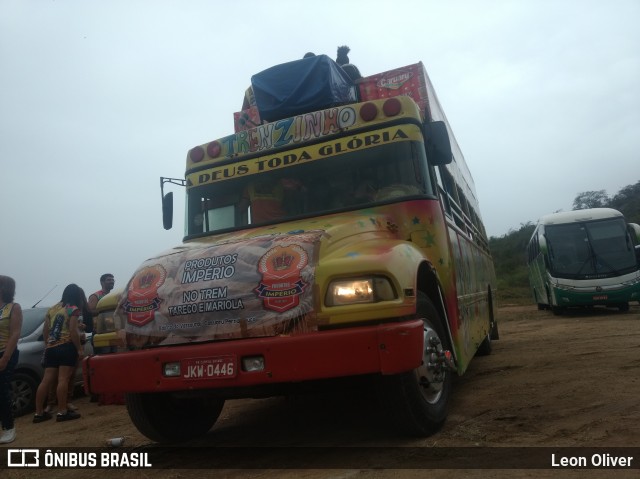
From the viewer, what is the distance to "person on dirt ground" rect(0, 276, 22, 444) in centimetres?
550

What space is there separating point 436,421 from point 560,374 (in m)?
2.99

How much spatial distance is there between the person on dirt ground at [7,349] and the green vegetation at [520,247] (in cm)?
2964

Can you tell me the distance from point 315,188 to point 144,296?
5.95ft

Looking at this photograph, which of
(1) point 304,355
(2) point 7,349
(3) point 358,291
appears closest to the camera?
(1) point 304,355

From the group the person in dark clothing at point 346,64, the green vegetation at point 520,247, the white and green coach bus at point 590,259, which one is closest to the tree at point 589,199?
the green vegetation at point 520,247

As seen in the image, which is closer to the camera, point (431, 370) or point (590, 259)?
point (431, 370)

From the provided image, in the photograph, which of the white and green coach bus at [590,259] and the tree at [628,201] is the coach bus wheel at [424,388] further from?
the tree at [628,201]

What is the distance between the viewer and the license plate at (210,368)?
3.64m

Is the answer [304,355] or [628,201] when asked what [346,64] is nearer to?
[304,355]

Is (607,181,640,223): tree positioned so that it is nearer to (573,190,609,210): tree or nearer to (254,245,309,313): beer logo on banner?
(573,190,609,210): tree

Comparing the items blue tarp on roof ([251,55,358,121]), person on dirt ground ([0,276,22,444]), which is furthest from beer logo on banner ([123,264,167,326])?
blue tarp on roof ([251,55,358,121])

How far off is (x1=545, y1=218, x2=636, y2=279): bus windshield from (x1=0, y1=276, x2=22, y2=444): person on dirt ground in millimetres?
16279

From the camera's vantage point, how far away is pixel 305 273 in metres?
3.74

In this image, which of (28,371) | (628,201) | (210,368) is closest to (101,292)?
(28,371)
